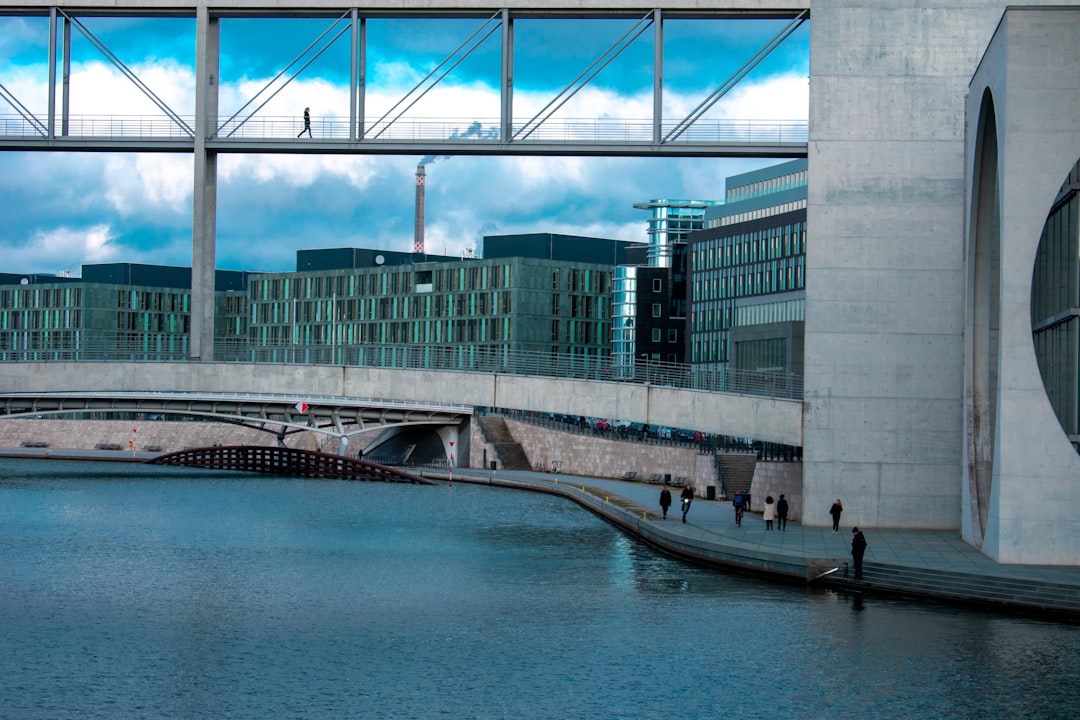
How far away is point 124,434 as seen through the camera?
118188 millimetres

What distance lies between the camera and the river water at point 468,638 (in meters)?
25.5

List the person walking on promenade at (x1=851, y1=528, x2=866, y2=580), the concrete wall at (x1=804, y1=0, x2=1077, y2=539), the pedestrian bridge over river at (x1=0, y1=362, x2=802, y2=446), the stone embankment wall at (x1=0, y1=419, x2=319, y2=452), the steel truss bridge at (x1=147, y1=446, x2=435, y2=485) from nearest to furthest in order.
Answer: the person walking on promenade at (x1=851, y1=528, x2=866, y2=580), the concrete wall at (x1=804, y1=0, x2=1077, y2=539), the pedestrian bridge over river at (x1=0, y1=362, x2=802, y2=446), the steel truss bridge at (x1=147, y1=446, x2=435, y2=485), the stone embankment wall at (x1=0, y1=419, x2=319, y2=452)

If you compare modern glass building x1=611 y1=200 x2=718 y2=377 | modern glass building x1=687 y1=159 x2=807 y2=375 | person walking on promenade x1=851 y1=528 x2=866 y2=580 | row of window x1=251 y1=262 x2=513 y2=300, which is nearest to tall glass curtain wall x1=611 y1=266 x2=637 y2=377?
modern glass building x1=611 y1=200 x2=718 y2=377

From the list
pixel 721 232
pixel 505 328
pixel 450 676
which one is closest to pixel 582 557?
pixel 450 676

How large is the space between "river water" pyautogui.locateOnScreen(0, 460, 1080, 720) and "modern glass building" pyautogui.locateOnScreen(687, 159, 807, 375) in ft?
229

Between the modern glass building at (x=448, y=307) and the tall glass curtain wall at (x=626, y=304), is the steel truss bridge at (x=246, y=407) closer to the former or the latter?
the modern glass building at (x=448, y=307)

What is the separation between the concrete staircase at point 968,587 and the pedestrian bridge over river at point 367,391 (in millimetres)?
15153

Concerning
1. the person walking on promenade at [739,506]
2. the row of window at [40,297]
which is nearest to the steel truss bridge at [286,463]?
the person walking on promenade at [739,506]

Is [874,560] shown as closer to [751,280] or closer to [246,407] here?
[246,407]

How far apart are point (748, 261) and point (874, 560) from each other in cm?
8779

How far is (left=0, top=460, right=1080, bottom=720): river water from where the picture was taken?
83.6ft

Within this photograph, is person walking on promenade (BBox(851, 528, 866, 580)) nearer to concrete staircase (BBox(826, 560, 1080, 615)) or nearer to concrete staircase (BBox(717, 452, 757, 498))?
concrete staircase (BBox(826, 560, 1080, 615))

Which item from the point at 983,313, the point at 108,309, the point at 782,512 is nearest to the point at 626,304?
the point at 108,309

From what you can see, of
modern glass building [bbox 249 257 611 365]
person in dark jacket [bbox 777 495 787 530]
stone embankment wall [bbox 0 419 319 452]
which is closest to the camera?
person in dark jacket [bbox 777 495 787 530]
